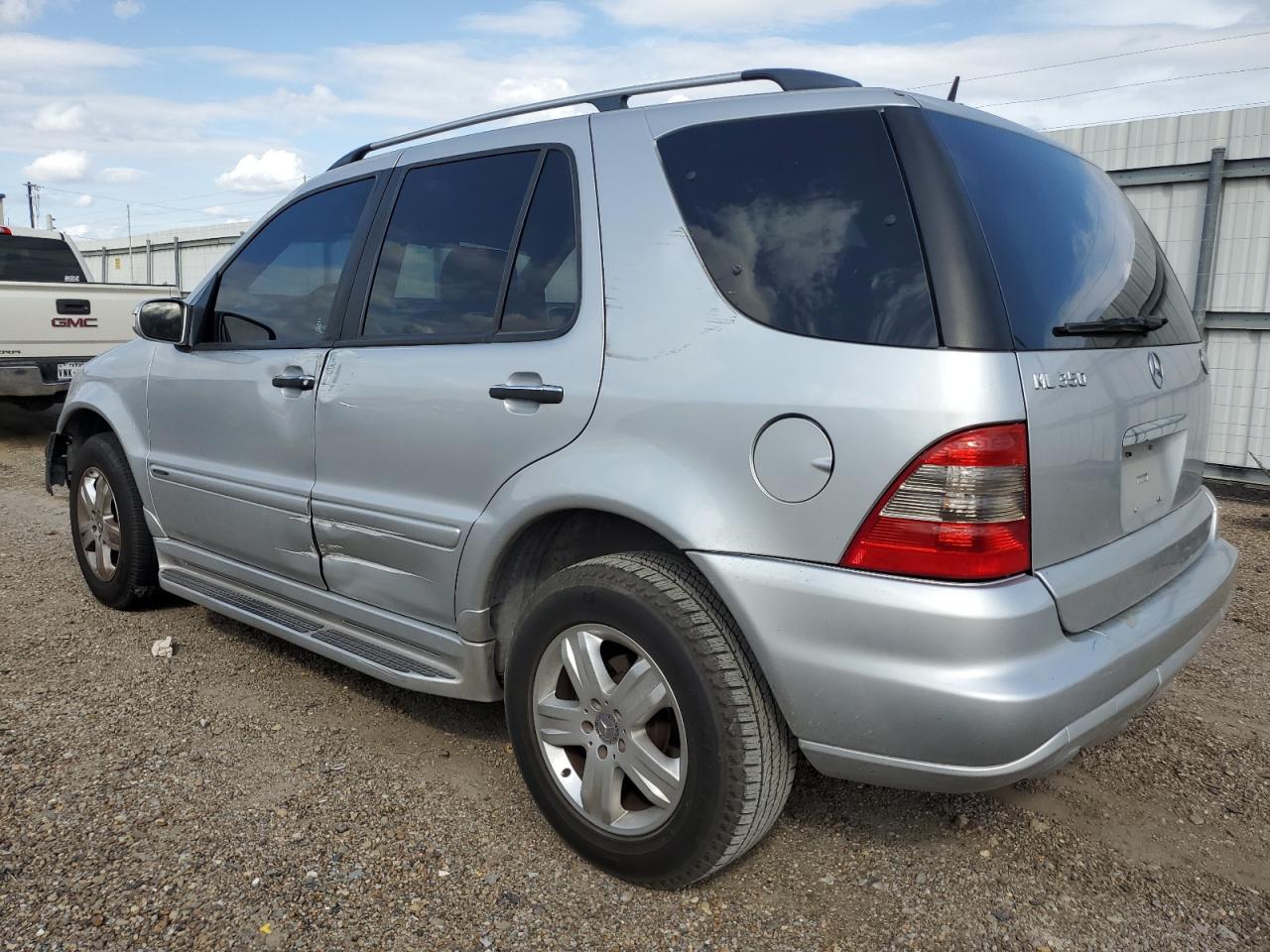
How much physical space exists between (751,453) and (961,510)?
1.43ft

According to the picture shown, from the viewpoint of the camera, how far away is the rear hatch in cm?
199

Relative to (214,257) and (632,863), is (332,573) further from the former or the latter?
(214,257)

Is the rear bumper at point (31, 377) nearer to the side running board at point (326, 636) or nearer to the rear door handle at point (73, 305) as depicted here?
the rear door handle at point (73, 305)

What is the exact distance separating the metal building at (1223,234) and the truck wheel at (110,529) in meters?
7.22

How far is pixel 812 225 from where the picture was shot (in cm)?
211

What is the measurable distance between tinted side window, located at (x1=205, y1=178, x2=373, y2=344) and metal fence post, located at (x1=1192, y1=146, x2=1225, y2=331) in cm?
689

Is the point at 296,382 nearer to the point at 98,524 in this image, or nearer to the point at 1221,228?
the point at 98,524

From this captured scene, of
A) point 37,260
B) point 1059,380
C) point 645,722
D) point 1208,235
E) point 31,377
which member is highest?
point 1208,235

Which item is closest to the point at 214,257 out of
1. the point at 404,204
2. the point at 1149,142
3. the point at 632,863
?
the point at 1149,142

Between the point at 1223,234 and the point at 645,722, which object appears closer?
the point at 645,722

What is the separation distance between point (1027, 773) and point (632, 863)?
3.06ft

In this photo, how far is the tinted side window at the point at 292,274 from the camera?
128 inches

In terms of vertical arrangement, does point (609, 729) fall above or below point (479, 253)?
below

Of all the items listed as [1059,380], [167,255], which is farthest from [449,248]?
[167,255]
